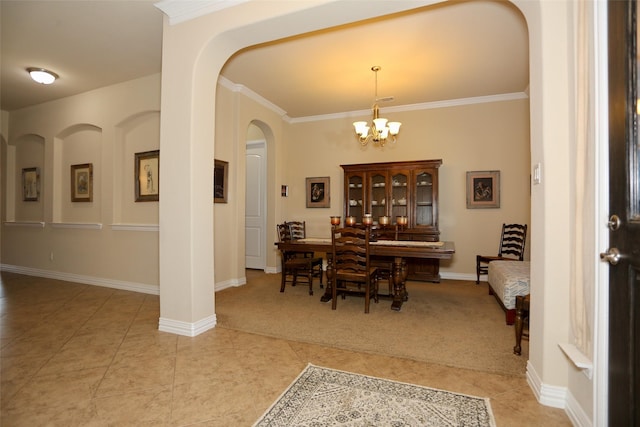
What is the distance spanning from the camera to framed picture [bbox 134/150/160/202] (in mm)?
4129

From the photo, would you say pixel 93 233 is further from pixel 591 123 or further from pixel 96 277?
pixel 591 123

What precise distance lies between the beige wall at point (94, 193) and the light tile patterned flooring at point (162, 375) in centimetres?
137

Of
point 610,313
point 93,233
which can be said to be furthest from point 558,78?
point 93,233

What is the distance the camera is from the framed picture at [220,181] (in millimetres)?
4219

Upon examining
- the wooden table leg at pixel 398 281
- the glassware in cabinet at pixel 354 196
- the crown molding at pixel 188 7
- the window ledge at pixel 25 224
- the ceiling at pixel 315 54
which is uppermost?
the ceiling at pixel 315 54

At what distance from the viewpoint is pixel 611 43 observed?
130 cm

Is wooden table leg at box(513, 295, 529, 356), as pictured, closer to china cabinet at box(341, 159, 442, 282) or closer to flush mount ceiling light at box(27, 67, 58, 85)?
china cabinet at box(341, 159, 442, 282)

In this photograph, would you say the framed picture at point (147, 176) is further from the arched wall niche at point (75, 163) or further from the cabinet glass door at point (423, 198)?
the cabinet glass door at point (423, 198)

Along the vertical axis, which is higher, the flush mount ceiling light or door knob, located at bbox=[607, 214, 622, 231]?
the flush mount ceiling light

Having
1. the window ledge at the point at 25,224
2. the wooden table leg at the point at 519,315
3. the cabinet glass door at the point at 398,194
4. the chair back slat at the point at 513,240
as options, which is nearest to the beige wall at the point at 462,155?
the chair back slat at the point at 513,240

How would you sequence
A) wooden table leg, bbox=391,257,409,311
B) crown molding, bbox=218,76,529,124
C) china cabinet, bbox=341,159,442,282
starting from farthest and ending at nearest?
1. china cabinet, bbox=341,159,442,282
2. crown molding, bbox=218,76,529,124
3. wooden table leg, bbox=391,257,409,311

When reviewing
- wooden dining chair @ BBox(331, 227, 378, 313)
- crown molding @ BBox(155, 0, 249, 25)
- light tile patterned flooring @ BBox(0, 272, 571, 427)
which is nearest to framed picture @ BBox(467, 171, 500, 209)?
wooden dining chair @ BBox(331, 227, 378, 313)

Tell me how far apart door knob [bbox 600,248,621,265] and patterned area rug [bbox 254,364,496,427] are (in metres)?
0.95

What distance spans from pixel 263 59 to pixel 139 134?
2089mm
